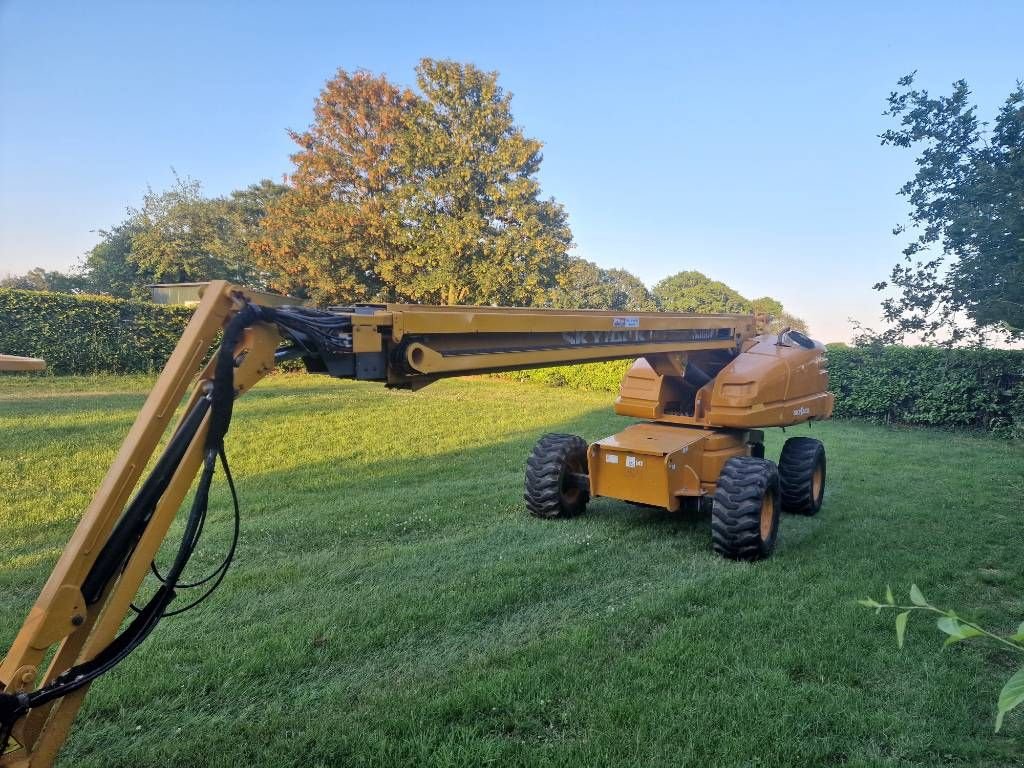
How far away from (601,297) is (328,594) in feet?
161

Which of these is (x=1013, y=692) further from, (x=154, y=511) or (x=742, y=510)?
(x=742, y=510)

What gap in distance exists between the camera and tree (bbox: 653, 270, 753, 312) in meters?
60.5

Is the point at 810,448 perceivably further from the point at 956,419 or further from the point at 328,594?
the point at 956,419

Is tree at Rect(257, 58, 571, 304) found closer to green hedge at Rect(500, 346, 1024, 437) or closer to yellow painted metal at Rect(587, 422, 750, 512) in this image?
green hedge at Rect(500, 346, 1024, 437)

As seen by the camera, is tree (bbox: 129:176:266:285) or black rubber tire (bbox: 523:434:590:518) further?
tree (bbox: 129:176:266:285)

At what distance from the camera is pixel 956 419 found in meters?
13.3

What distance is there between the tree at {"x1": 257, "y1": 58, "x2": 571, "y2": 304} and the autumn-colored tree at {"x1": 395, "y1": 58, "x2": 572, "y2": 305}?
0.04 meters

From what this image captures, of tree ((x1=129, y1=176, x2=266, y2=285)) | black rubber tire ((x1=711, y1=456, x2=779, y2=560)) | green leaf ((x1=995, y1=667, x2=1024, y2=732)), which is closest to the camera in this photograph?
green leaf ((x1=995, y1=667, x2=1024, y2=732))

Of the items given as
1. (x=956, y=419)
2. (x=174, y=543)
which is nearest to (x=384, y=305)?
(x=174, y=543)

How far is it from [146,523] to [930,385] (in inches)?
604

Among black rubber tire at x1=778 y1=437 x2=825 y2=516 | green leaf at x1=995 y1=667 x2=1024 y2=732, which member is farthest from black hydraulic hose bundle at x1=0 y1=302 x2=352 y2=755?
black rubber tire at x1=778 y1=437 x2=825 y2=516

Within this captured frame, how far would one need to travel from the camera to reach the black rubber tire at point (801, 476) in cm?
666

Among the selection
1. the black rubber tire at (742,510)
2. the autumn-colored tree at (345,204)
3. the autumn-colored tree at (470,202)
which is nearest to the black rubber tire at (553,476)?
the black rubber tire at (742,510)

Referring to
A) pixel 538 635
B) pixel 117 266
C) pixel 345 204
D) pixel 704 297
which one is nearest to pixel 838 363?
pixel 538 635
